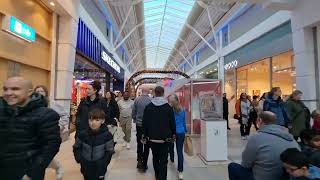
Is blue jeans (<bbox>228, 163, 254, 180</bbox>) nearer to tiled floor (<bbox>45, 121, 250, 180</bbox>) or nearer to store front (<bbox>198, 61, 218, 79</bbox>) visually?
tiled floor (<bbox>45, 121, 250, 180</bbox>)

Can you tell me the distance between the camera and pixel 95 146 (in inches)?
120

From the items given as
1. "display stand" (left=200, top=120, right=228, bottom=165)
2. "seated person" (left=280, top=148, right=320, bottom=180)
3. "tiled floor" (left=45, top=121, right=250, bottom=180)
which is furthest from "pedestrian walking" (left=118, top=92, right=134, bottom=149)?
"seated person" (left=280, top=148, right=320, bottom=180)

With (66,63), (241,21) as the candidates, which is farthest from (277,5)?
(241,21)

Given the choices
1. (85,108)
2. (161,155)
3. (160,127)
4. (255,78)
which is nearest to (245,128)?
(161,155)

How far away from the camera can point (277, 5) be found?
8898 mm

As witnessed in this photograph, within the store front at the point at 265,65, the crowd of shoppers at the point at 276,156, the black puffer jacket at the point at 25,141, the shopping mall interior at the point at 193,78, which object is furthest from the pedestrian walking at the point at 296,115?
the store front at the point at 265,65

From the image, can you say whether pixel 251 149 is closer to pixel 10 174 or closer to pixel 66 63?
pixel 10 174

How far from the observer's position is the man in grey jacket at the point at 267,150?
2.76 meters

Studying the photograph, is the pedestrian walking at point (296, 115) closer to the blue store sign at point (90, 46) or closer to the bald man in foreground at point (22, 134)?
the bald man in foreground at point (22, 134)

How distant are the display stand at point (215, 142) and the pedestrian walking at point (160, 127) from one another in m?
2.05

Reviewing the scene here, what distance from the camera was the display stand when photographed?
6.21 meters

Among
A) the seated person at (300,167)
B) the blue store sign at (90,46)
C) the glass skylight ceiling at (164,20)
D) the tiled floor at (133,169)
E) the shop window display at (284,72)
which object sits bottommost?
the tiled floor at (133,169)

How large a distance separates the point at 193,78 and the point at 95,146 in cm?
1001

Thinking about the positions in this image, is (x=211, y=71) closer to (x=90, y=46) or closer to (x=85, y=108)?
(x=90, y=46)
